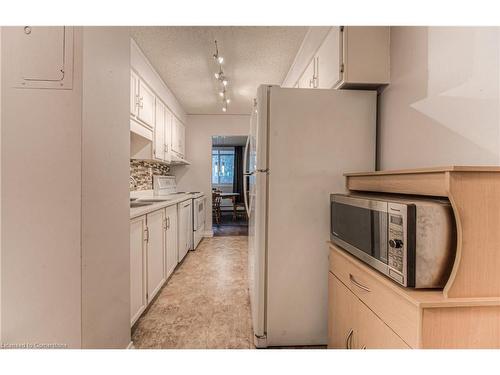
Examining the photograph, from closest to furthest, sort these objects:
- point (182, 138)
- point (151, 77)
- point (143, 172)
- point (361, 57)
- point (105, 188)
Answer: point (105, 188)
point (361, 57)
point (151, 77)
point (143, 172)
point (182, 138)

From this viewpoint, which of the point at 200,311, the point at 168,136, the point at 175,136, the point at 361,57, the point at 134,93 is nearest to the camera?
the point at 361,57

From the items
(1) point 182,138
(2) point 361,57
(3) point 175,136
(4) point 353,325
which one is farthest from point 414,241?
(1) point 182,138

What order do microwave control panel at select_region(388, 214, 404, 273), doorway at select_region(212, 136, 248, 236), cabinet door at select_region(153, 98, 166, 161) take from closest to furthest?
microwave control panel at select_region(388, 214, 404, 273), cabinet door at select_region(153, 98, 166, 161), doorway at select_region(212, 136, 248, 236)

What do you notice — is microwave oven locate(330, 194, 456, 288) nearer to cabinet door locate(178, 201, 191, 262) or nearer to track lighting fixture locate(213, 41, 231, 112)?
track lighting fixture locate(213, 41, 231, 112)

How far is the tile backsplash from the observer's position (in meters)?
3.34

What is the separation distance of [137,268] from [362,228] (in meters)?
1.64

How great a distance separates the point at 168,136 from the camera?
3.83 metres

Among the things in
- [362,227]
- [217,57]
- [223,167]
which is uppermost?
[217,57]

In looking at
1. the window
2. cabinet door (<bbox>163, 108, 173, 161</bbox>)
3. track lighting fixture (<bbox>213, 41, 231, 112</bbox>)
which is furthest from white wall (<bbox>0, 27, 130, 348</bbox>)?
the window

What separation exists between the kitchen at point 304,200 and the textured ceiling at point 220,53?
1.48ft

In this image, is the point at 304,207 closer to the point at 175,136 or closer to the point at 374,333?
the point at 374,333

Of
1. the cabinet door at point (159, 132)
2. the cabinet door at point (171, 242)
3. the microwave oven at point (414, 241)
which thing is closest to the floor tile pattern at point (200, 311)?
the cabinet door at point (171, 242)

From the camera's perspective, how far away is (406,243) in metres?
0.86

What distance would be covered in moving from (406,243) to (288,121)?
3.46 feet
